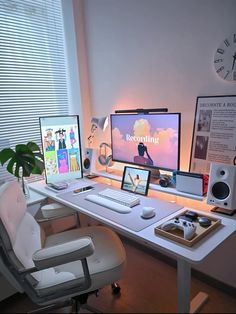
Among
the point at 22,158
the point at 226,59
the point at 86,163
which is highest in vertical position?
the point at 226,59

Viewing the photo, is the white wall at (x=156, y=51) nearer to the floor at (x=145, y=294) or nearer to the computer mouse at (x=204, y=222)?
the computer mouse at (x=204, y=222)

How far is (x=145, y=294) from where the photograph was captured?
3.92ft

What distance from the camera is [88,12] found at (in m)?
2.09

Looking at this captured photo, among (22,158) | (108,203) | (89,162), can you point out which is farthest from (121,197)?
(22,158)

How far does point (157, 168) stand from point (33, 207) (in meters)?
0.92

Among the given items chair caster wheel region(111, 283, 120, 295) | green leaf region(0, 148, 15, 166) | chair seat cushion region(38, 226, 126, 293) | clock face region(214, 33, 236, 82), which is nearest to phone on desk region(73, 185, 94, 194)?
chair seat cushion region(38, 226, 126, 293)

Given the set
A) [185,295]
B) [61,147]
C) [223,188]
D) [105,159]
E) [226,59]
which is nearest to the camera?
[185,295]

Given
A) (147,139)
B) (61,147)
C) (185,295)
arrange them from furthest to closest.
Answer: (61,147) → (147,139) → (185,295)

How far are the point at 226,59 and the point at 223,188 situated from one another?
73 centimetres

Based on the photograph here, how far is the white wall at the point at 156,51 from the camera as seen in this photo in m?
1.40

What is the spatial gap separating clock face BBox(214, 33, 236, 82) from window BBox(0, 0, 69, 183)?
4.81ft

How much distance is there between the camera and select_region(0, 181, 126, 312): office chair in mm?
984

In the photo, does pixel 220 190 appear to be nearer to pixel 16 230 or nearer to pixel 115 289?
pixel 115 289

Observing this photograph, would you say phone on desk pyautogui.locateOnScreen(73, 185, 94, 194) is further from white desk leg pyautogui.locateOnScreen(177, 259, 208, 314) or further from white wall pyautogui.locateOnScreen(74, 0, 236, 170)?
white desk leg pyautogui.locateOnScreen(177, 259, 208, 314)
